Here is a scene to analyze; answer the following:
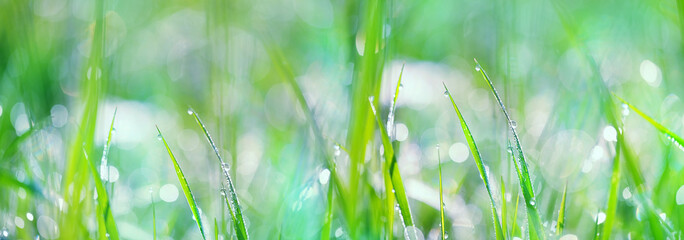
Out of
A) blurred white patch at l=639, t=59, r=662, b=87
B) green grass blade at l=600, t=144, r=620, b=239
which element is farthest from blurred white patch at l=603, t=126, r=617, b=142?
blurred white patch at l=639, t=59, r=662, b=87

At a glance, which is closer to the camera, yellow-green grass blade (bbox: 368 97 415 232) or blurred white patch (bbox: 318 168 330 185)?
yellow-green grass blade (bbox: 368 97 415 232)

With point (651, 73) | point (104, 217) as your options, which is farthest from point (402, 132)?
point (104, 217)

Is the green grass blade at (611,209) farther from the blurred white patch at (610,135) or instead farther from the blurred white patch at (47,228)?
the blurred white patch at (47,228)

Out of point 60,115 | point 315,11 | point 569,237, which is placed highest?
point 315,11

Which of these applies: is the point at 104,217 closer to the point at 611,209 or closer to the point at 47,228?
the point at 47,228

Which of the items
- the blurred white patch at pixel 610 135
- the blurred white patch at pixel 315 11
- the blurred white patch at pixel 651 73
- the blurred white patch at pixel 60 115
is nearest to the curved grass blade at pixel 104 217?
the blurred white patch at pixel 610 135

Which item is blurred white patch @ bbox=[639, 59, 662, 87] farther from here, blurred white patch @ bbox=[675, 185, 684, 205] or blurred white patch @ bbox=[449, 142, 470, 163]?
blurred white patch @ bbox=[675, 185, 684, 205]
